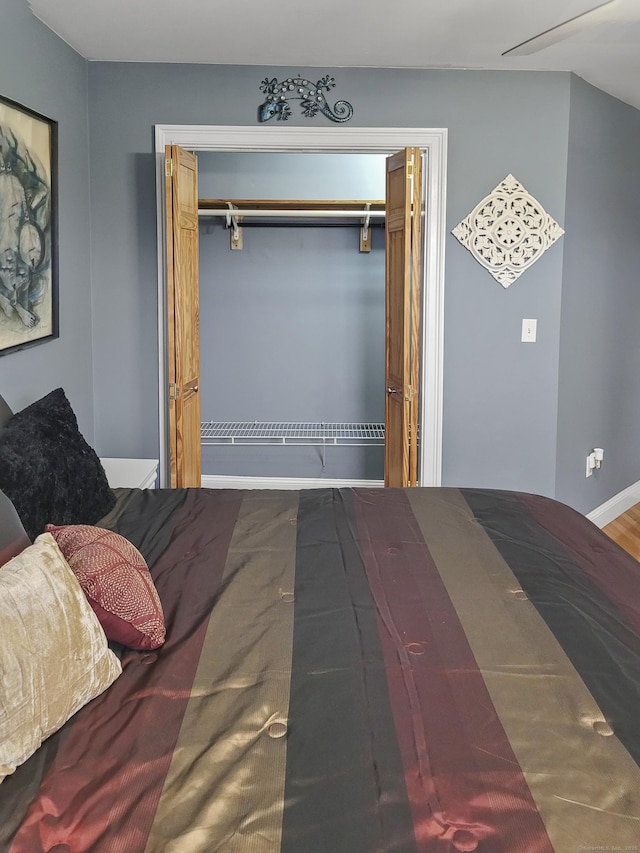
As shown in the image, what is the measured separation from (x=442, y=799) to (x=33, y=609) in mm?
698

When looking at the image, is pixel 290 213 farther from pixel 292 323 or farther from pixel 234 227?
pixel 292 323

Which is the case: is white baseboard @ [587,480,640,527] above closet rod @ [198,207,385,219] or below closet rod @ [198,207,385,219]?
below

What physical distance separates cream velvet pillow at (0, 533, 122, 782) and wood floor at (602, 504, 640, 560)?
137 inches

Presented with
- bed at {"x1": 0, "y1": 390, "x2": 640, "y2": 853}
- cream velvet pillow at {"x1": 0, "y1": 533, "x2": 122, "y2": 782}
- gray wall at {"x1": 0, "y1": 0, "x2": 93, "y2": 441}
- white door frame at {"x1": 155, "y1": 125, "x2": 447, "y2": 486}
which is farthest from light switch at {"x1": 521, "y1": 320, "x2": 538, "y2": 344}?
cream velvet pillow at {"x1": 0, "y1": 533, "x2": 122, "y2": 782}

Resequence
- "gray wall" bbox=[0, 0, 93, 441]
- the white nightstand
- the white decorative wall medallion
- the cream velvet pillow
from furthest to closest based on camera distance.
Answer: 1. the white decorative wall medallion
2. the white nightstand
3. "gray wall" bbox=[0, 0, 93, 441]
4. the cream velvet pillow

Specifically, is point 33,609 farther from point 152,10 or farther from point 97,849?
point 152,10

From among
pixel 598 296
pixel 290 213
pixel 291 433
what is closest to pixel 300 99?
pixel 290 213

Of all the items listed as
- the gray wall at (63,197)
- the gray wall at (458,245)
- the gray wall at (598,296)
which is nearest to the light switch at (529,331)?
the gray wall at (458,245)

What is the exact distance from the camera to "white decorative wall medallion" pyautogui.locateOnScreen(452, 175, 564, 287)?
401 cm

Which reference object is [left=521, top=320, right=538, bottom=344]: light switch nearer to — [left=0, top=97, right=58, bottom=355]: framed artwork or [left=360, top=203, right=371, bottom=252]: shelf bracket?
[left=360, top=203, right=371, bottom=252]: shelf bracket

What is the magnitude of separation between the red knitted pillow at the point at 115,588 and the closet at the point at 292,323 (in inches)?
132

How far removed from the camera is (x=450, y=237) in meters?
4.05

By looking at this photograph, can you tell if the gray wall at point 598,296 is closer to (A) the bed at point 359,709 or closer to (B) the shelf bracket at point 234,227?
(B) the shelf bracket at point 234,227

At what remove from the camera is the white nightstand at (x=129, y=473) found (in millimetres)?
3273
